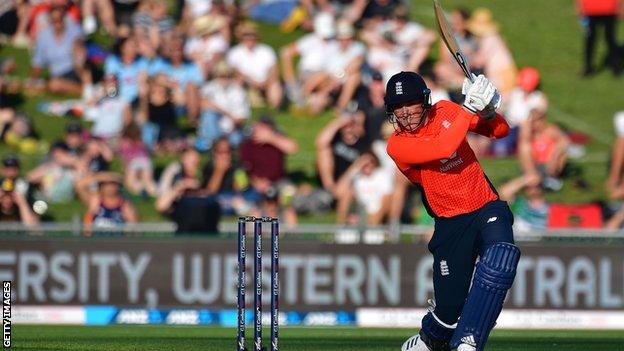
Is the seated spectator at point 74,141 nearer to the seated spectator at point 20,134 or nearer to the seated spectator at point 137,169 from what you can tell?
the seated spectator at point 137,169

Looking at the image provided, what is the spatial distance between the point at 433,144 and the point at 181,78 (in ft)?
36.1

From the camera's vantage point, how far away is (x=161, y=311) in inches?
610

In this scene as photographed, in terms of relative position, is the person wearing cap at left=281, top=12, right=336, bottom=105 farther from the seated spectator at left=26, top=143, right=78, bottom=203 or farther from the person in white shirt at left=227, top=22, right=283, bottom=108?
the seated spectator at left=26, top=143, right=78, bottom=203

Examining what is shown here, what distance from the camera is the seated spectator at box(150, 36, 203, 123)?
1944cm

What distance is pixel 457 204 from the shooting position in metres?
9.23

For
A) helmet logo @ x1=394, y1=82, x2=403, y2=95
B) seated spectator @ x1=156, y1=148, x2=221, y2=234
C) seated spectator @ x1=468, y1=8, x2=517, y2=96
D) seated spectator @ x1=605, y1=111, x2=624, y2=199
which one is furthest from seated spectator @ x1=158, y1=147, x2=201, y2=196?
helmet logo @ x1=394, y1=82, x2=403, y2=95

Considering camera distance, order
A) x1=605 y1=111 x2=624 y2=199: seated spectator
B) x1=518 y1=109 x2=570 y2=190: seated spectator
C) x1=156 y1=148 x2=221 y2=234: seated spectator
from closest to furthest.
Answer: x1=156 y1=148 x2=221 y2=234: seated spectator
x1=605 y1=111 x2=624 y2=199: seated spectator
x1=518 y1=109 x2=570 y2=190: seated spectator

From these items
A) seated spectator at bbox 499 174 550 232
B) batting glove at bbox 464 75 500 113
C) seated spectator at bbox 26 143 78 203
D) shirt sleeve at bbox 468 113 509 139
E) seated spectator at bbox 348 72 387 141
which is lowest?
seated spectator at bbox 499 174 550 232

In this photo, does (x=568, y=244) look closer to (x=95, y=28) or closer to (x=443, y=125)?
(x=443, y=125)

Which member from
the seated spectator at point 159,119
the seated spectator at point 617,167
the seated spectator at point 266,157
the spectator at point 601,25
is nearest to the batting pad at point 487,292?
the seated spectator at point 266,157

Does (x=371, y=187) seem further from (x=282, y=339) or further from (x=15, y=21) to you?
(x=15, y=21)

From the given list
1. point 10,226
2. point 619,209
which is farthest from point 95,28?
point 619,209

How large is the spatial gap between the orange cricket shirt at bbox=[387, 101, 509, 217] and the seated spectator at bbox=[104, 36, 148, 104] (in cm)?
1048

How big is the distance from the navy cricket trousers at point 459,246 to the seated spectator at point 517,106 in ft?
32.3
